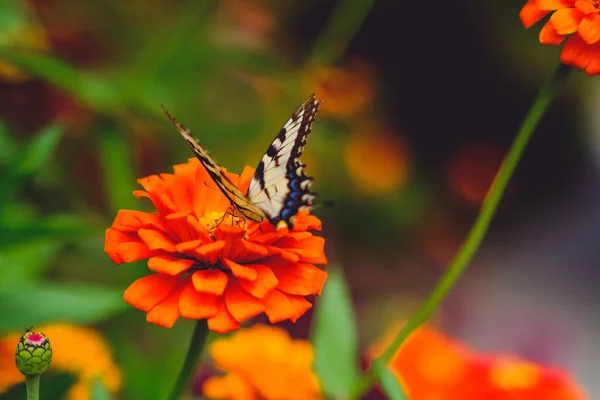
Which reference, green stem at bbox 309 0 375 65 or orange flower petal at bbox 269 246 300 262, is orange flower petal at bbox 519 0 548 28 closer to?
orange flower petal at bbox 269 246 300 262

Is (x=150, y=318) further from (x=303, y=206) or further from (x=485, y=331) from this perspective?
(x=485, y=331)

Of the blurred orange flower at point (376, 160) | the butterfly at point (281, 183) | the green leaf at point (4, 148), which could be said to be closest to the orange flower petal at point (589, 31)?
the butterfly at point (281, 183)

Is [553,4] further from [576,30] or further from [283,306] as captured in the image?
[283,306]

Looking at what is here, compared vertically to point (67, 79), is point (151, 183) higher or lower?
higher

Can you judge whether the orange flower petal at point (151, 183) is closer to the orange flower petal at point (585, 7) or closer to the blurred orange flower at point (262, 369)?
the blurred orange flower at point (262, 369)

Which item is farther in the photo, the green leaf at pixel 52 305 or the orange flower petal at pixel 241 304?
the green leaf at pixel 52 305

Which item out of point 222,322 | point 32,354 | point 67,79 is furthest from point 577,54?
point 67,79

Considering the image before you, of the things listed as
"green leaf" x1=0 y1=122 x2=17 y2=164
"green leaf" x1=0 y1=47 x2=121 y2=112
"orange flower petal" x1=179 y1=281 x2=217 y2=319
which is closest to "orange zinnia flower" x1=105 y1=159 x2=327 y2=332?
"orange flower petal" x1=179 y1=281 x2=217 y2=319
